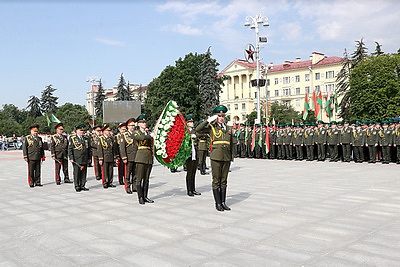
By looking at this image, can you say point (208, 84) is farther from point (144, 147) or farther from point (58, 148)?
point (144, 147)

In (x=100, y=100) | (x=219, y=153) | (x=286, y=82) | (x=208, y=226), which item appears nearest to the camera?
(x=208, y=226)

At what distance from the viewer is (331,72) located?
240 ft

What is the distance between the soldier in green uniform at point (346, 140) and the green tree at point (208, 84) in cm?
3427

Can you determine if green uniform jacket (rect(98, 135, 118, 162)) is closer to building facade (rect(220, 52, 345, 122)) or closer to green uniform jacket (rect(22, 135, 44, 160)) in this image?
green uniform jacket (rect(22, 135, 44, 160))

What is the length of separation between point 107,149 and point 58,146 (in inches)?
86.0

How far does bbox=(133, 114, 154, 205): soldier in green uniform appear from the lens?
8258 mm

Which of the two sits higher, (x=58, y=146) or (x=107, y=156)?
(x=58, y=146)

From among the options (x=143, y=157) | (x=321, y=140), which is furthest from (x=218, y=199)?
(x=321, y=140)

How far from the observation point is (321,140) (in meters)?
17.2

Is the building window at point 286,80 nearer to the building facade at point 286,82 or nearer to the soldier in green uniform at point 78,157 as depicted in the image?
the building facade at point 286,82

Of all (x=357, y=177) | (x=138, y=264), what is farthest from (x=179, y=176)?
(x=138, y=264)

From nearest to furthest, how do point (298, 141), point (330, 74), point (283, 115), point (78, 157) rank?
point (78, 157)
point (298, 141)
point (283, 115)
point (330, 74)

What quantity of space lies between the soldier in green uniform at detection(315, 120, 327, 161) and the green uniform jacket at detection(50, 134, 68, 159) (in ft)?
35.6

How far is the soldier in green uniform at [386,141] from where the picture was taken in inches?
603
